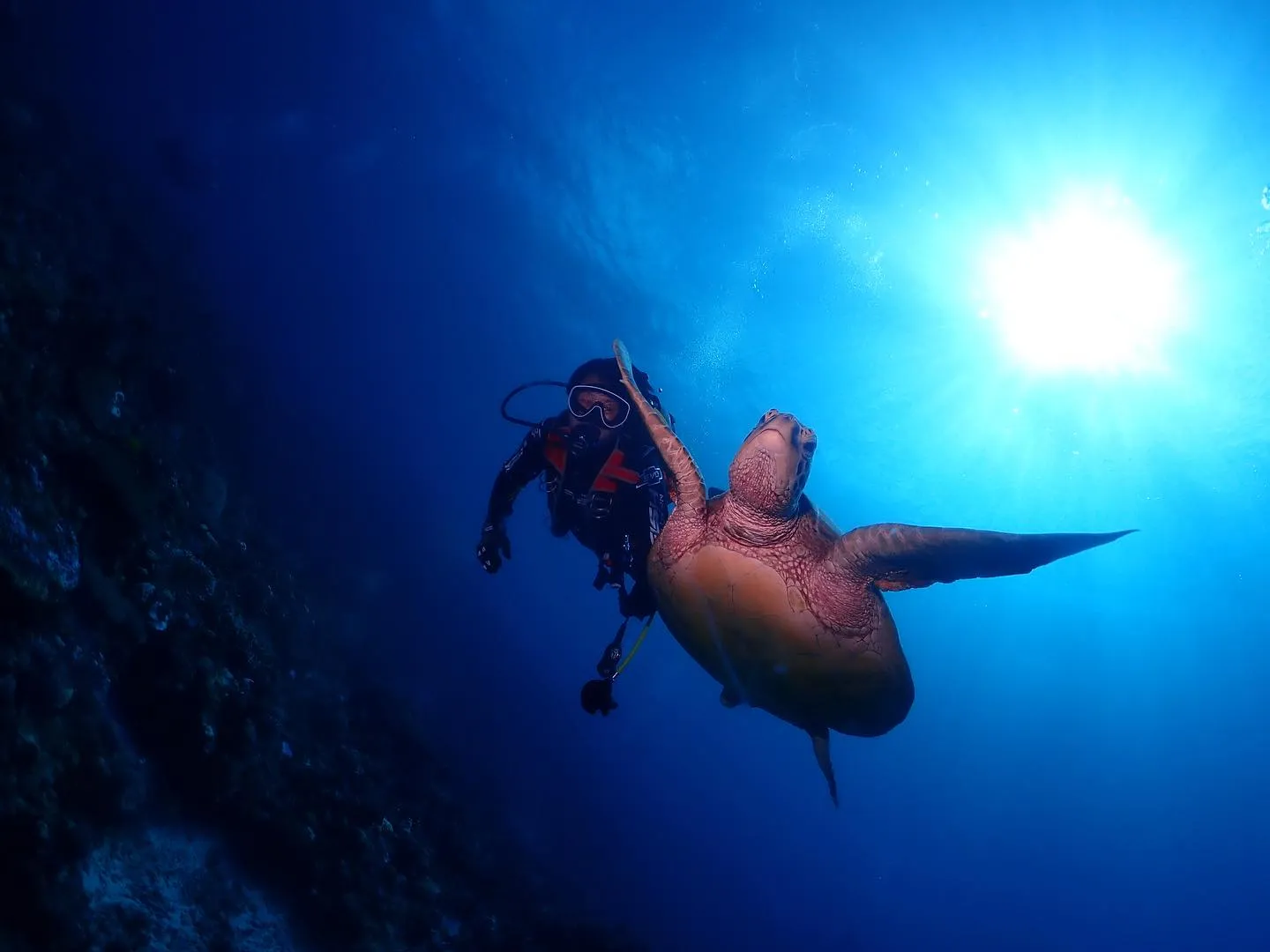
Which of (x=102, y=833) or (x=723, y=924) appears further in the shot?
(x=723, y=924)

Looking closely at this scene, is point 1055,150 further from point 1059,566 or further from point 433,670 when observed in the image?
point 1059,566

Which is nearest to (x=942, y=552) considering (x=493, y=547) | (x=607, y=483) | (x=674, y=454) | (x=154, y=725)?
(x=674, y=454)

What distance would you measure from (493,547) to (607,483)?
1.23m

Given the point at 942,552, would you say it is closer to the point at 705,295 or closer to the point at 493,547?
the point at 493,547

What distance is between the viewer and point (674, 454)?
13.1 ft

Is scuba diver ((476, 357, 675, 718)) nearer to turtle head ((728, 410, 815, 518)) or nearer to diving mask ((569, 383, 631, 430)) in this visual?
diving mask ((569, 383, 631, 430))

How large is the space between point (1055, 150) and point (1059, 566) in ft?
89.6

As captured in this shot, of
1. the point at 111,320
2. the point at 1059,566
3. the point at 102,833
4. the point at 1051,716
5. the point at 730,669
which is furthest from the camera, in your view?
the point at 1051,716

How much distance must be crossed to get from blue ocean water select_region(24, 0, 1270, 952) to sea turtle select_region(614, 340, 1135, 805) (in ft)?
40.3

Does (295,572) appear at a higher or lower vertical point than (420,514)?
lower

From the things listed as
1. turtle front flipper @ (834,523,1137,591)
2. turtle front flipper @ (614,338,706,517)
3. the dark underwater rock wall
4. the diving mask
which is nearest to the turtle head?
turtle front flipper @ (614,338,706,517)

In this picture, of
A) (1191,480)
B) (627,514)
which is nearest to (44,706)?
(627,514)

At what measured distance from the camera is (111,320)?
786cm

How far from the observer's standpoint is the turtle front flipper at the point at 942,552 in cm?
249
